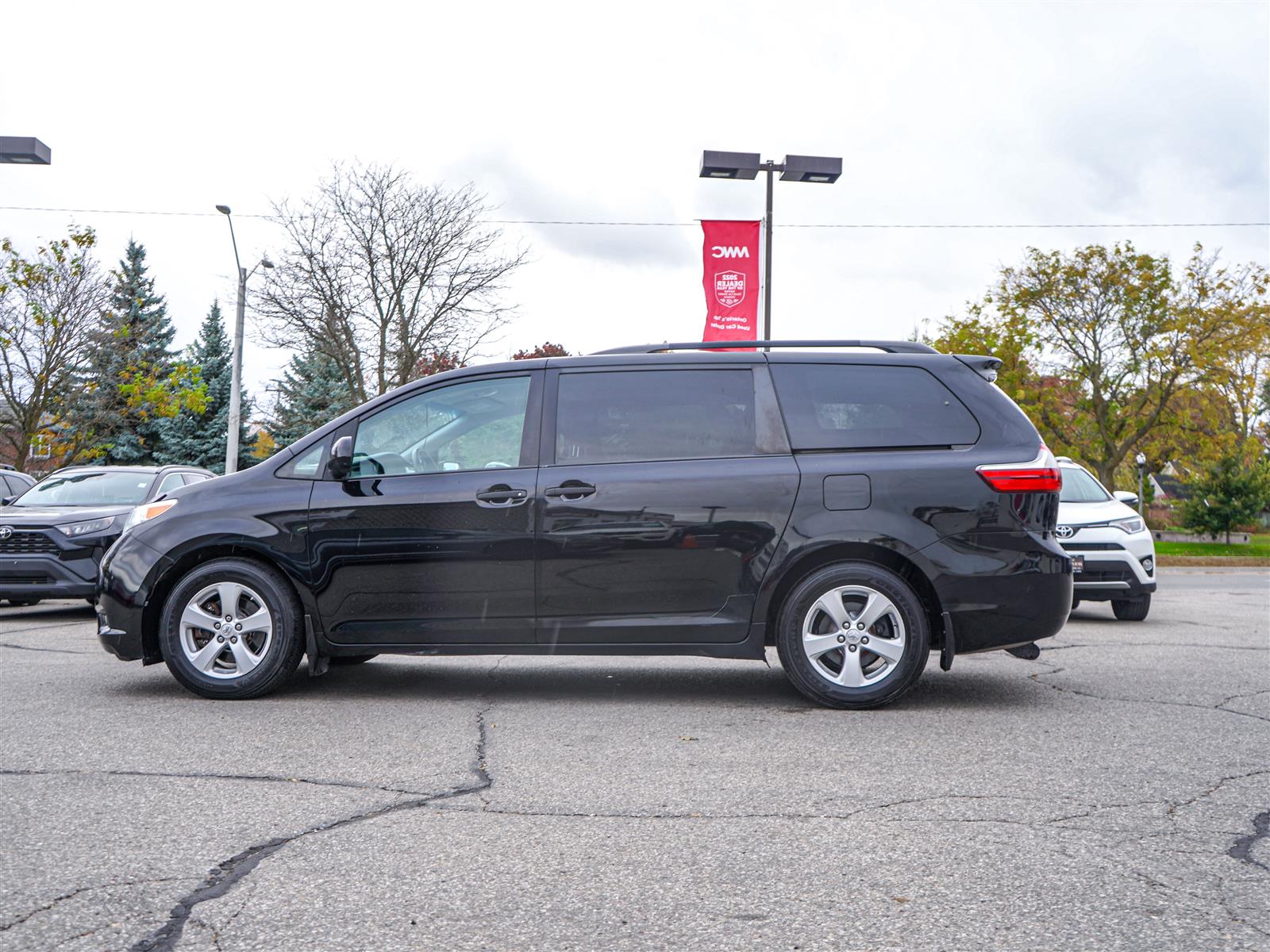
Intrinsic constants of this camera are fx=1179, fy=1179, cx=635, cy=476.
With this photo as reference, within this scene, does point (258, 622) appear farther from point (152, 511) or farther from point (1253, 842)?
point (1253, 842)

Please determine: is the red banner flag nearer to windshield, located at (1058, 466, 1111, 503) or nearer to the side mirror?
windshield, located at (1058, 466, 1111, 503)

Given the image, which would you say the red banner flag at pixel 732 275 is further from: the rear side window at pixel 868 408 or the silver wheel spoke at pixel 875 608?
the silver wheel spoke at pixel 875 608

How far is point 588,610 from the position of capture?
5992 millimetres

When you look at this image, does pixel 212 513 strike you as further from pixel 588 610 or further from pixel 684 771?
pixel 684 771

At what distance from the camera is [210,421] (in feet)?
155

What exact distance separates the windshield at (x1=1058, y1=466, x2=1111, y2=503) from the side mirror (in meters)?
7.58

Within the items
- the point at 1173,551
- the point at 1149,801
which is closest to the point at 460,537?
the point at 1149,801

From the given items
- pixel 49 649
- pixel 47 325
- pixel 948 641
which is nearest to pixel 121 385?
pixel 47 325

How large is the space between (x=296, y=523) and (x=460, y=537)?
0.89 m

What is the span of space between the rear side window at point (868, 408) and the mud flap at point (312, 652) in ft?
8.85

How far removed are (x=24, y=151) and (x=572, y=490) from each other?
15409 mm

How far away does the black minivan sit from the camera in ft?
19.4

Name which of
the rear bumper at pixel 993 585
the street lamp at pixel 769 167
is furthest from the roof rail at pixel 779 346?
the street lamp at pixel 769 167

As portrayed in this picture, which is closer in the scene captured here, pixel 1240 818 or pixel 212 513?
pixel 1240 818
